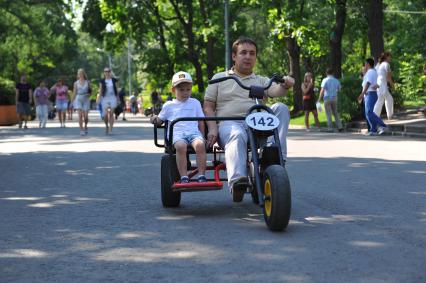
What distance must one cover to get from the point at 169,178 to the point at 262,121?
1152 millimetres

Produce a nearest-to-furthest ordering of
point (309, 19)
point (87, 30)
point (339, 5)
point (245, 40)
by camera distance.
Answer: point (245, 40) → point (339, 5) → point (309, 19) → point (87, 30)

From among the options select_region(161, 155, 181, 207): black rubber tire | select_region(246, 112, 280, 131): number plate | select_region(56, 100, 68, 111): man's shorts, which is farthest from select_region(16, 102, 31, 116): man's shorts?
select_region(246, 112, 280, 131): number plate

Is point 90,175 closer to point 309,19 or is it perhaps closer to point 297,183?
point 297,183

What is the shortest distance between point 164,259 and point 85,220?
1.85m

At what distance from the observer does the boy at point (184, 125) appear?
7.11 m

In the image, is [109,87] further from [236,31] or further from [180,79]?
[236,31]

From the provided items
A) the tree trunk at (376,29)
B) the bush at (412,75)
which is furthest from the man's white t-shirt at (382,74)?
the bush at (412,75)

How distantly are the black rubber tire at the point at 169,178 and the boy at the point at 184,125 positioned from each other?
79mm

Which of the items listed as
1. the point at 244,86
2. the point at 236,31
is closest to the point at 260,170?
the point at 244,86

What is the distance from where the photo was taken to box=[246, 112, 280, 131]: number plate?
641 cm

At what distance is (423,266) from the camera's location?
481cm

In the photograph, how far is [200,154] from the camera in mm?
7113

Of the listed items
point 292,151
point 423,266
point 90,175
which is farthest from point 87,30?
point 423,266

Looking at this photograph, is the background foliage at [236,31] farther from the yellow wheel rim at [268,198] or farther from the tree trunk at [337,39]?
the yellow wheel rim at [268,198]
